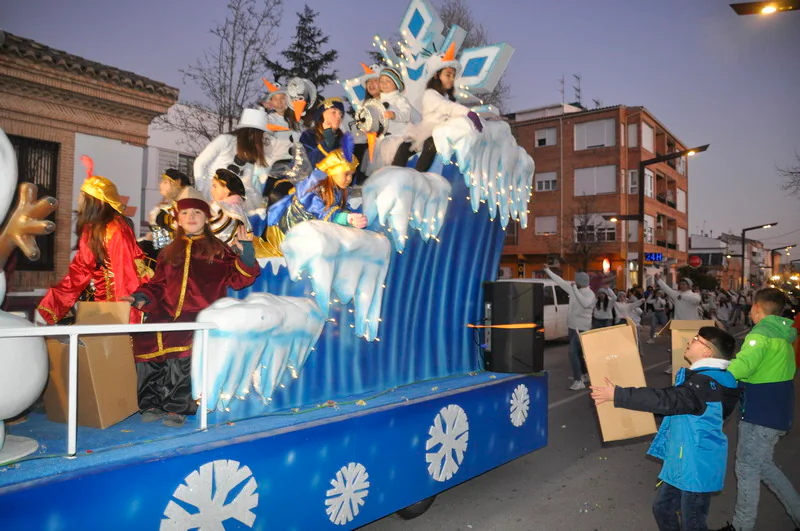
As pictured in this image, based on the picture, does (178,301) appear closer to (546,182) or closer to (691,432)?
(691,432)

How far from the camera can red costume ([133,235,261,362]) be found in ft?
10.3

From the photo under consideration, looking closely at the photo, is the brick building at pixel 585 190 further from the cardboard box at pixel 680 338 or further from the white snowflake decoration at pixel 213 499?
the white snowflake decoration at pixel 213 499

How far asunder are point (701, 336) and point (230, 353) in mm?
2585

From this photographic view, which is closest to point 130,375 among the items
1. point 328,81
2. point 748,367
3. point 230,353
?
point 230,353

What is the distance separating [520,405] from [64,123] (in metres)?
12.3

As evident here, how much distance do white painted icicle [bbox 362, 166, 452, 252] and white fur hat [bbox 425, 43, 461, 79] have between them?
4.28 ft

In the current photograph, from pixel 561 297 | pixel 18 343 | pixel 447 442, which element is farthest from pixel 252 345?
pixel 561 297

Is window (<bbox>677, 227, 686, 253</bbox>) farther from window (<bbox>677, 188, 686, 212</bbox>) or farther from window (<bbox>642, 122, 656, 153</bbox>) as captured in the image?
window (<bbox>642, 122, 656, 153</bbox>)

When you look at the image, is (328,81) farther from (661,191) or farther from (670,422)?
(661,191)

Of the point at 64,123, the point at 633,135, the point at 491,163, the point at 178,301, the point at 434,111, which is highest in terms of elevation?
the point at 633,135

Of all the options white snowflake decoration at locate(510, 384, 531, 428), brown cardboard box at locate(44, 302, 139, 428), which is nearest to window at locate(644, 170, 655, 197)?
white snowflake decoration at locate(510, 384, 531, 428)

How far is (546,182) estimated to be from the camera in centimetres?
3722

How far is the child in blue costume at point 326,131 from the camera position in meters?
4.54

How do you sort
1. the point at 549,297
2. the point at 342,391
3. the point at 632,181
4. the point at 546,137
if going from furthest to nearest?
1. the point at 546,137
2. the point at 632,181
3. the point at 549,297
4. the point at 342,391
